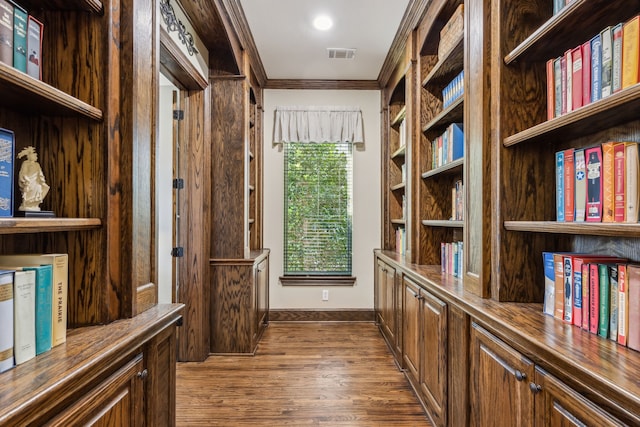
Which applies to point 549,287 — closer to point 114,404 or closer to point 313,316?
point 114,404

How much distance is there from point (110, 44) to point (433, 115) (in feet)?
7.51

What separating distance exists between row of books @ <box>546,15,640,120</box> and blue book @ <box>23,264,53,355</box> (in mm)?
1772

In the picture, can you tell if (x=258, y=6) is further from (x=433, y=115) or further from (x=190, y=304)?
(x=190, y=304)

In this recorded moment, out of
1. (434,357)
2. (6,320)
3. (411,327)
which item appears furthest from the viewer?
(411,327)

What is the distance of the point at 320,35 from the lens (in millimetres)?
3375

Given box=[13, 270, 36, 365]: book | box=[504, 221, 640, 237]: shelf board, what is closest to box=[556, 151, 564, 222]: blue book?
box=[504, 221, 640, 237]: shelf board

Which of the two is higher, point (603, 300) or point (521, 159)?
point (521, 159)

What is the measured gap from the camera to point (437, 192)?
2928 millimetres

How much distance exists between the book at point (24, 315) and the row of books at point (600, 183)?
1.70m

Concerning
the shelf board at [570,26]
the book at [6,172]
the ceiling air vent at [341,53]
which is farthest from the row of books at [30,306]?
the ceiling air vent at [341,53]

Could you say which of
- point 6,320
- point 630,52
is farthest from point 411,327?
point 6,320

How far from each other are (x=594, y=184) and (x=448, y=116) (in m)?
1.41

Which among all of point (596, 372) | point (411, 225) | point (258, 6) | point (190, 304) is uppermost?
point (258, 6)

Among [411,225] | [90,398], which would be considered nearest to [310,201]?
[411,225]
